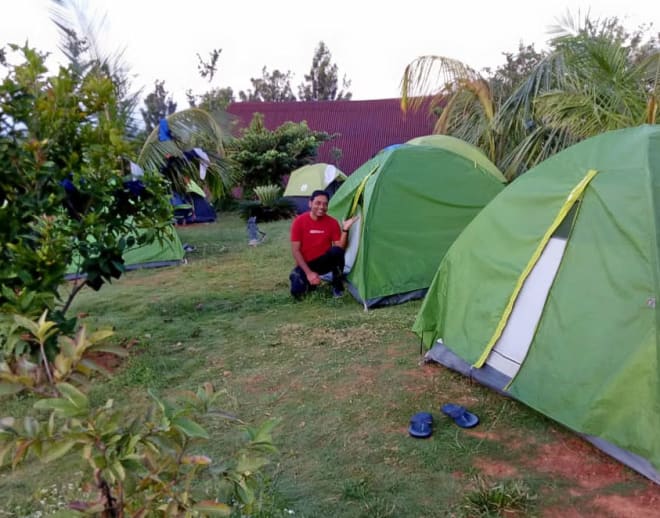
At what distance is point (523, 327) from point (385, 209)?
2.52 m

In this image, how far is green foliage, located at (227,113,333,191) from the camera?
14734 mm

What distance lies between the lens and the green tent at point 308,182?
14102mm

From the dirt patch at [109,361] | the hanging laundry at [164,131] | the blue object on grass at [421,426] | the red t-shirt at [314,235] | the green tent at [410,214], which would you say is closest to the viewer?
the blue object on grass at [421,426]

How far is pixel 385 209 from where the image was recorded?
208 inches

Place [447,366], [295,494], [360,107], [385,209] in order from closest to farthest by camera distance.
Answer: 1. [295,494]
2. [447,366]
3. [385,209]
4. [360,107]

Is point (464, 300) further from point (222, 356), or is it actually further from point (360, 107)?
point (360, 107)

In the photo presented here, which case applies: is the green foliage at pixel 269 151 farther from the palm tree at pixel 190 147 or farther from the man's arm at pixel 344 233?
the man's arm at pixel 344 233

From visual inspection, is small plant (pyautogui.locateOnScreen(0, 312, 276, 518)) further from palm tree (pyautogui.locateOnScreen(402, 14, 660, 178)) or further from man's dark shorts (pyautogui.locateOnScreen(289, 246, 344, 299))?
man's dark shorts (pyautogui.locateOnScreen(289, 246, 344, 299))

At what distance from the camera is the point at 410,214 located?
211 inches

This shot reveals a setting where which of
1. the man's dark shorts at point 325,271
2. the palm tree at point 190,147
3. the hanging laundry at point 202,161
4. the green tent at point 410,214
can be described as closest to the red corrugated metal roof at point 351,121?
the palm tree at point 190,147

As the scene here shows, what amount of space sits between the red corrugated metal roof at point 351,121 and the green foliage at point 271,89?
15.1m

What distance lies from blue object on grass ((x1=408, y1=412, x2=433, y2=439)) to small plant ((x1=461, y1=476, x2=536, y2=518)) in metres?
0.52

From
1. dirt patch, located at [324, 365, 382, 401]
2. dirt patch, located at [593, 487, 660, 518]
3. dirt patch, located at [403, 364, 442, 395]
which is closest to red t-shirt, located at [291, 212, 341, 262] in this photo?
A: dirt patch, located at [324, 365, 382, 401]

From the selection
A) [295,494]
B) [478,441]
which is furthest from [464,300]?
[295,494]
